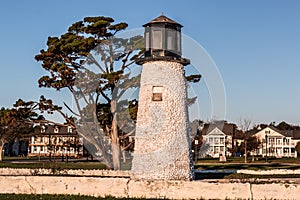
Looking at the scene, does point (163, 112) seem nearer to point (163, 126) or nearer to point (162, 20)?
point (163, 126)

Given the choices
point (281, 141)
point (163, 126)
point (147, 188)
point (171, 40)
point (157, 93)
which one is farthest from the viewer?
point (281, 141)

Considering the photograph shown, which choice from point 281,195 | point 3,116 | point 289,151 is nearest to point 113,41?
point 3,116

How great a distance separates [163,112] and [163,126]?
1.71 ft

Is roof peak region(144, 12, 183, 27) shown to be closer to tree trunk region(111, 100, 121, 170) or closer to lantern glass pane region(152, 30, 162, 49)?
lantern glass pane region(152, 30, 162, 49)

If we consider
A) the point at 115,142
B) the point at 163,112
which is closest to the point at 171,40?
the point at 163,112

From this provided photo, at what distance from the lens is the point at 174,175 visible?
17672 millimetres

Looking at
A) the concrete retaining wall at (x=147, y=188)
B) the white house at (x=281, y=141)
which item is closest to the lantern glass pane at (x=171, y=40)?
the concrete retaining wall at (x=147, y=188)

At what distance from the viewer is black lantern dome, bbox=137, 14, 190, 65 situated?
58.1 feet

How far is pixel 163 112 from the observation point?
57.3ft

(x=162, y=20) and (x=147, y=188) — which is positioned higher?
(x=162, y=20)

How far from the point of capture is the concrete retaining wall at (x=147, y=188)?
14844 mm

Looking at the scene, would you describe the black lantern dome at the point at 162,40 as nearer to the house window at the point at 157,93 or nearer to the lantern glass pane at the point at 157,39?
the lantern glass pane at the point at 157,39

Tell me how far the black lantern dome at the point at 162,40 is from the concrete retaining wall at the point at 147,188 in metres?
4.79

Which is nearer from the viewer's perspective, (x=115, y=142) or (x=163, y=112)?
(x=163, y=112)
